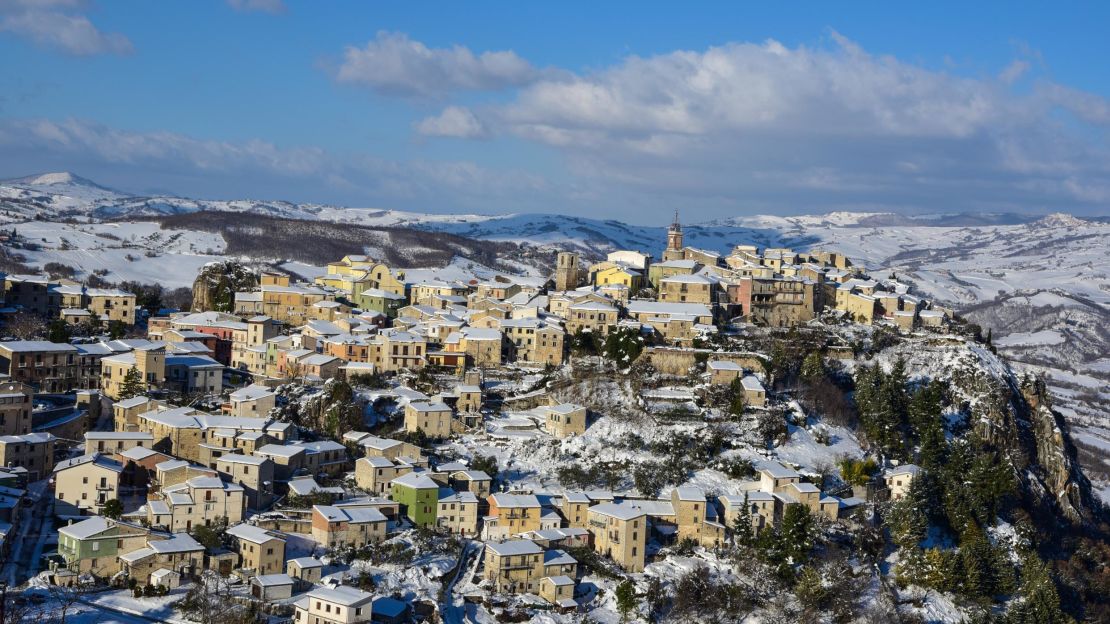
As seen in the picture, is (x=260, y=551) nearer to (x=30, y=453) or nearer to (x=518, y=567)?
(x=518, y=567)

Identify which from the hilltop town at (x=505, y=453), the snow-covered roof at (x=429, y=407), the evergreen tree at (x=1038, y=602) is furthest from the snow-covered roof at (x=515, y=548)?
the evergreen tree at (x=1038, y=602)

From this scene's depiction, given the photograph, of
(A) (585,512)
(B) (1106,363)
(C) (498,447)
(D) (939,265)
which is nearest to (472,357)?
(C) (498,447)

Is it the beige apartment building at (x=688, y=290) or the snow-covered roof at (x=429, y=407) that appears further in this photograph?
the beige apartment building at (x=688, y=290)

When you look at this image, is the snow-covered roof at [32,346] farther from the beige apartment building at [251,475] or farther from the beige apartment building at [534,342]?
the beige apartment building at [534,342]

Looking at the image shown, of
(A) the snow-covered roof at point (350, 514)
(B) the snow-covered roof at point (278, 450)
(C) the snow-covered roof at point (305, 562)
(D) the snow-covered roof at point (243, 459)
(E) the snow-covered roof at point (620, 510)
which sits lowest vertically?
(C) the snow-covered roof at point (305, 562)

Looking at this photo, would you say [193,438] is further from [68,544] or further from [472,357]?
[472,357]
